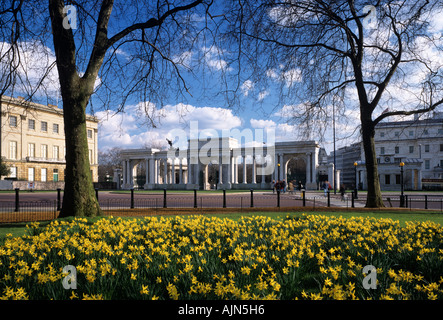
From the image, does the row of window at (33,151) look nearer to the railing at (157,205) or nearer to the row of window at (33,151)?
the row of window at (33,151)

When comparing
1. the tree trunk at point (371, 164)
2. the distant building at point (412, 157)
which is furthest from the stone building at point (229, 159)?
the tree trunk at point (371, 164)

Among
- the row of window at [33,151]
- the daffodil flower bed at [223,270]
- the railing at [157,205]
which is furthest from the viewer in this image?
the row of window at [33,151]

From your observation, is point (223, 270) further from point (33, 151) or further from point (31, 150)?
point (33, 151)

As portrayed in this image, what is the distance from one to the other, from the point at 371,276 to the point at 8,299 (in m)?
4.41

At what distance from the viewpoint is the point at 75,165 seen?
1197cm

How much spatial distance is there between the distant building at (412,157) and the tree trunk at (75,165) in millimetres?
63686

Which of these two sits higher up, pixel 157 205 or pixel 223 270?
pixel 223 270

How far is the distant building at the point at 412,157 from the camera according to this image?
64.1 metres

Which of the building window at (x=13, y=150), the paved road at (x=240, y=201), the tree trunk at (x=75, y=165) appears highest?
the building window at (x=13, y=150)

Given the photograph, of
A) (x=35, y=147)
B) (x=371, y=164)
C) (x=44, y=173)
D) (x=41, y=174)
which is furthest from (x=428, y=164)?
(x=35, y=147)

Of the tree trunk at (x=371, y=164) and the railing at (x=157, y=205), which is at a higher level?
the tree trunk at (x=371, y=164)

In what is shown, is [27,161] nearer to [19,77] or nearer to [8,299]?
[19,77]

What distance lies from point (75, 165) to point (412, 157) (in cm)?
9333

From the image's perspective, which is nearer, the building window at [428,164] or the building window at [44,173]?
the building window at [44,173]
